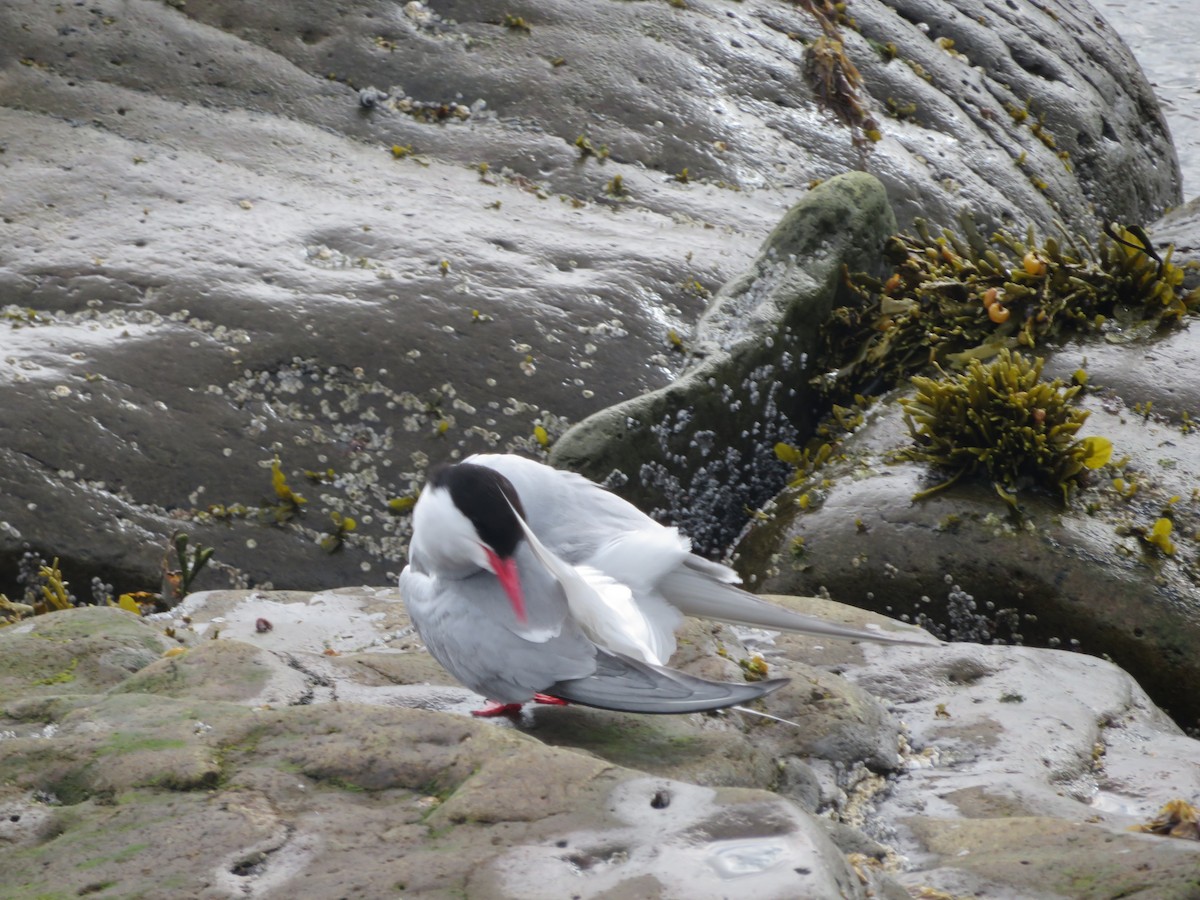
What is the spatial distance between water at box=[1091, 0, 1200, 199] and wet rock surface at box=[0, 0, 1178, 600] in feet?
11.8

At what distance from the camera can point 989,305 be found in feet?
20.6

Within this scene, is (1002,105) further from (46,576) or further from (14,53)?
(46,576)

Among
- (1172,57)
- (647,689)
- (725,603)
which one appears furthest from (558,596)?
(1172,57)

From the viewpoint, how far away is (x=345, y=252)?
6582mm

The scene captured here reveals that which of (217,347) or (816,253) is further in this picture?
(816,253)

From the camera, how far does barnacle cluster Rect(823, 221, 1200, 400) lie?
6.20 meters

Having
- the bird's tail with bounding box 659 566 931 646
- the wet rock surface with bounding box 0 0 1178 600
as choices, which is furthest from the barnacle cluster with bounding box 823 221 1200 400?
the bird's tail with bounding box 659 566 931 646

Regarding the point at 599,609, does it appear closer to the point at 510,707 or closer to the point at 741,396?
the point at 510,707

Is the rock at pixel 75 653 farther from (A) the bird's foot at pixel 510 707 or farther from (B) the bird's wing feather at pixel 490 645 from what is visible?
(A) the bird's foot at pixel 510 707

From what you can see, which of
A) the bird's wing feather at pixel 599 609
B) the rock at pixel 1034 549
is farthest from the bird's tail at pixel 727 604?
the rock at pixel 1034 549

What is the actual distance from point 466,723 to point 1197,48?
48.6ft

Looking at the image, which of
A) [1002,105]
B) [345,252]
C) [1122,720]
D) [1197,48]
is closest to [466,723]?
[1122,720]

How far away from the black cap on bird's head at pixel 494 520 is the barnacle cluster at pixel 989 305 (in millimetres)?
3677

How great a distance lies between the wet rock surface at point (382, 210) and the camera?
18.6ft
